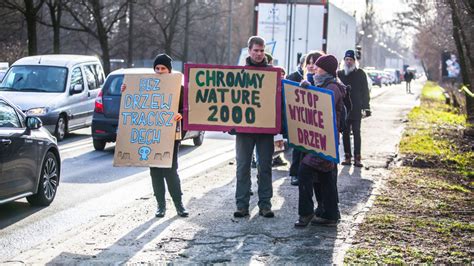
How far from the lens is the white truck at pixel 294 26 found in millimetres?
21297

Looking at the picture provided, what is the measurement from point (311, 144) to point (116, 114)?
8439 millimetres

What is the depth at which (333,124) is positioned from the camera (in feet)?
28.0

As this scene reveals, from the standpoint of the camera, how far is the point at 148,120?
912cm

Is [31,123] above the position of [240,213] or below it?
above

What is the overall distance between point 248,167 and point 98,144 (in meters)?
8.41

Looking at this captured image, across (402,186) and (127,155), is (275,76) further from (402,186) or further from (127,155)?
(402,186)

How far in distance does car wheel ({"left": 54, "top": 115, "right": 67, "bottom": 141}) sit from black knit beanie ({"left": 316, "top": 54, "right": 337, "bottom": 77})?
1081 centimetres

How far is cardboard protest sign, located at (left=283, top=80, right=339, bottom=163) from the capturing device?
852 centimetres

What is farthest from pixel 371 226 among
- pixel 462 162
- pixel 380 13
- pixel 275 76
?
pixel 380 13

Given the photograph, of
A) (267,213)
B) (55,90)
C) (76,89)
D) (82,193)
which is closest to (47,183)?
(82,193)

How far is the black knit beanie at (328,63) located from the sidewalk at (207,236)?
1607 millimetres

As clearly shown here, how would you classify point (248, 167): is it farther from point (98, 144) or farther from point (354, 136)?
point (98, 144)

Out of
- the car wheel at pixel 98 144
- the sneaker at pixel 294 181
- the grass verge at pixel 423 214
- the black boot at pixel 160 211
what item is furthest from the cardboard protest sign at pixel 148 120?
the car wheel at pixel 98 144

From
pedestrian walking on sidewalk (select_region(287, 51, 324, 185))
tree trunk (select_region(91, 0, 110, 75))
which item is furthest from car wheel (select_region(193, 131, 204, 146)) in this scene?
tree trunk (select_region(91, 0, 110, 75))
